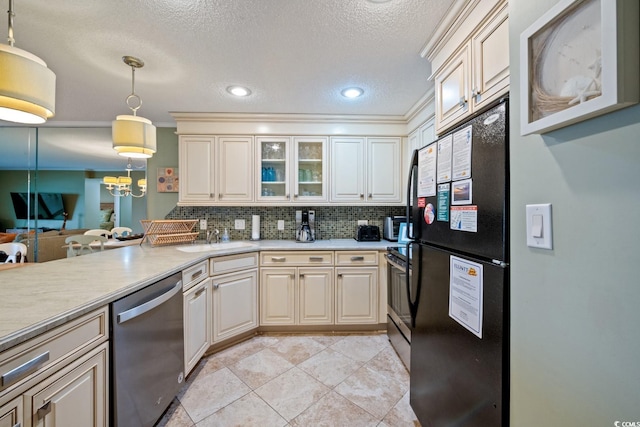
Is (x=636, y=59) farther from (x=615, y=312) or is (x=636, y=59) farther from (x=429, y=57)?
(x=429, y=57)

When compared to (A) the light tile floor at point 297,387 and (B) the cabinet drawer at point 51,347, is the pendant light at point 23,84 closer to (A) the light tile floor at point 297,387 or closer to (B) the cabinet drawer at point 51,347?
(B) the cabinet drawer at point 51,347

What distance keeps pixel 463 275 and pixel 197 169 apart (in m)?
2.65

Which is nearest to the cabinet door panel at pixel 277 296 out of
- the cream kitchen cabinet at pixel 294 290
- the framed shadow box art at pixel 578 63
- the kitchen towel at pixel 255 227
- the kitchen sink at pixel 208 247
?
the cream kitchen cabinet at pixel 294 290

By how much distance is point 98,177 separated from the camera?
4258 mm

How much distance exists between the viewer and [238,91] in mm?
2133

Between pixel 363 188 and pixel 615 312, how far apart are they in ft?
7.57

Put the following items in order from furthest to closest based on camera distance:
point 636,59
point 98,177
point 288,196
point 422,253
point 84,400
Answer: point 98,177
point 288,196
point 422,253
point 84,400
point 636,59

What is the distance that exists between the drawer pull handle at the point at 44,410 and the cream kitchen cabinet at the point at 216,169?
2.03 metres

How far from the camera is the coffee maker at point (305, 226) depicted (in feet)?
9.11

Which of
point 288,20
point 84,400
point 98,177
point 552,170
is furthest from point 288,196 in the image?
point 98,177

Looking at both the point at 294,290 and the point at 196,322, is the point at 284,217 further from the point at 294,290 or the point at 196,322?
the point at 196,322

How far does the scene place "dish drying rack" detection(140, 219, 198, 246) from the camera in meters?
2.36

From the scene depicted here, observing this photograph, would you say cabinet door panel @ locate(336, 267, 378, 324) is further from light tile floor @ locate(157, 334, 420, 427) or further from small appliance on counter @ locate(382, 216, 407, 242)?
small appliance on counter @ locate(382, 216, 407, 242)

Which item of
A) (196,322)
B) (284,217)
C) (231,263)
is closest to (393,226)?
(284,217)
